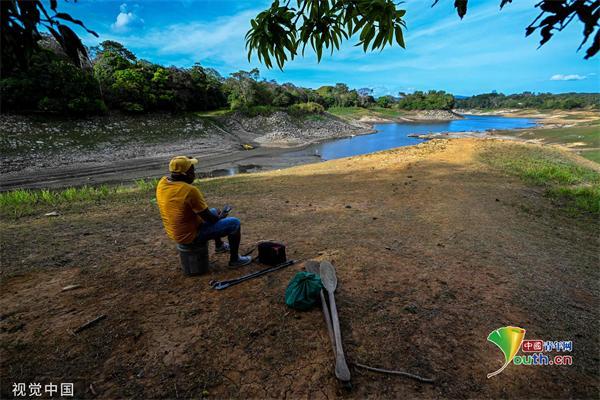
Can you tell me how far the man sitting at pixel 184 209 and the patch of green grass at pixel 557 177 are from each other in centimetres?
931

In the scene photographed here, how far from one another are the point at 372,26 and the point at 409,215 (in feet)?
20.6

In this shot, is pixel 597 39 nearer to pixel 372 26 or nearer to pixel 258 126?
pixel 372 26

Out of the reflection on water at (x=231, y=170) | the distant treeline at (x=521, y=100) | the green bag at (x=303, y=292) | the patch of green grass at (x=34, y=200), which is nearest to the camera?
the green bag at (x=303, y=292)

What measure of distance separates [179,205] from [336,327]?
2187 millimetres

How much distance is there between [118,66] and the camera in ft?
130

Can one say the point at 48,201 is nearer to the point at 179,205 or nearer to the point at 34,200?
the point at 34,200

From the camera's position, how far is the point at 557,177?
448 inches

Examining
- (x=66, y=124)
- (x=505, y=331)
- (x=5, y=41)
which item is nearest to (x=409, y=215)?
(x=505, y=331)

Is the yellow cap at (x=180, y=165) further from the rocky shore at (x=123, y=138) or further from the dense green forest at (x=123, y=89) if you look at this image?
the rocky shore at (x=123, y=138)

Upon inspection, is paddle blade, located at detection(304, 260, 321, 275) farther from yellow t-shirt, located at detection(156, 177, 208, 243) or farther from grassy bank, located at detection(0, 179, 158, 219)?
grassy bank, located at detection(0, 179, 158, 219)

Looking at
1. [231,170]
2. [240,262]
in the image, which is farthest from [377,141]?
[240,262]

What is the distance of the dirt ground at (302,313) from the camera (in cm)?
229

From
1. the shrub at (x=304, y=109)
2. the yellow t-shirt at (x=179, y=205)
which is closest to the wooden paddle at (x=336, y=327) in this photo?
the yellow t-shirt at (x=179, y=205)

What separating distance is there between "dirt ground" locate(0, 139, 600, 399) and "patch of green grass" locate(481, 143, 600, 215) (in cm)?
214
